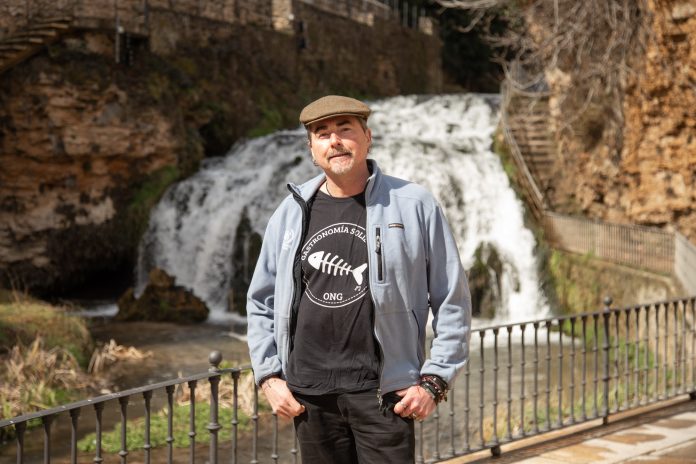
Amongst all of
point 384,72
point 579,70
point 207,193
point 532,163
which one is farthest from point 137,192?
point 384,72

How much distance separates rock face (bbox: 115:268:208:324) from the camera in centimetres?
1759

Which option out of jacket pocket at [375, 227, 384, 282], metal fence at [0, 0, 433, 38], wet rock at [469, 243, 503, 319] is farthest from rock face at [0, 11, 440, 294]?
jacket pocket at [375, 227, 384, 282]

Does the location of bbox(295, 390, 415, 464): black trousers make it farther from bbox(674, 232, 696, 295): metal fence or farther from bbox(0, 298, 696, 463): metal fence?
bbox(674, 232, 696, 295): metal fence

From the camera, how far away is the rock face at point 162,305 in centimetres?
1759

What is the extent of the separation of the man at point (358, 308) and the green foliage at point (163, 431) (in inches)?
243

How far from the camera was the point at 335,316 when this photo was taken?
11.6 feet

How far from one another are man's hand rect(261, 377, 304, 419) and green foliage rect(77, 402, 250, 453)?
611 cm

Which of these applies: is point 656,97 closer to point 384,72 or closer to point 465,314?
point 465,314

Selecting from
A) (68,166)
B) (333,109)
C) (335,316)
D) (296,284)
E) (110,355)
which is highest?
(68,166)

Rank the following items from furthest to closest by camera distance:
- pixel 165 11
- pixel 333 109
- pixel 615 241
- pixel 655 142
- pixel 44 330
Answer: pixel 165 11 < pixel 615 241 < pixel 655 142 < pixel 44 330 < pixel 333 109

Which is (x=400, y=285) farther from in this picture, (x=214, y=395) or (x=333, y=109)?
(x=214, y=395)

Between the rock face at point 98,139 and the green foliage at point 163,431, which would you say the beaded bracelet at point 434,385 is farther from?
the rock face at point 98,139

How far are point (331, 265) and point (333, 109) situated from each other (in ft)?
2.00

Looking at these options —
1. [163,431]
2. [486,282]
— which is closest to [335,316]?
[163,431]
